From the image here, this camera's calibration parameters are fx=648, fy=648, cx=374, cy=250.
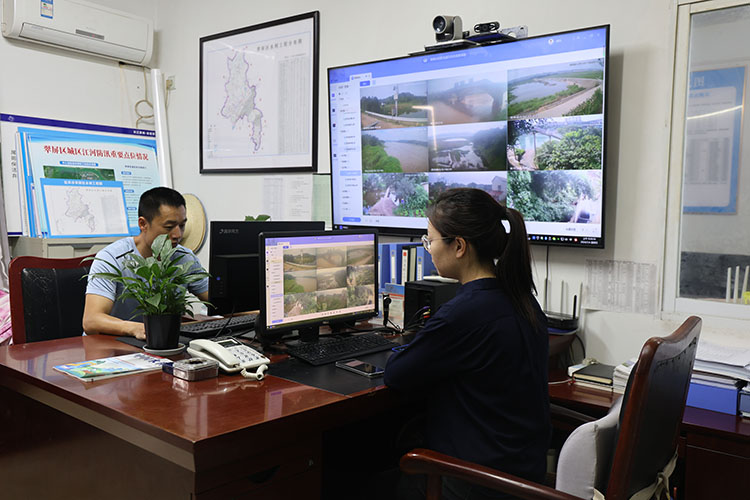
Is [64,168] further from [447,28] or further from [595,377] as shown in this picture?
[595,377]

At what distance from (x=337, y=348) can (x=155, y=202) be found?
1.06 metres

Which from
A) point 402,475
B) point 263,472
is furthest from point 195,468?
point 402,475

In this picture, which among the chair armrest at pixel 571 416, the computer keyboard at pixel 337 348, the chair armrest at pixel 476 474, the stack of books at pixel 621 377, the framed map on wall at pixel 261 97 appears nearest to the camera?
the chair armrest at pixel 476 474

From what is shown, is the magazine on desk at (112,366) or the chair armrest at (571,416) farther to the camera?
the chair armrest at (571,416)

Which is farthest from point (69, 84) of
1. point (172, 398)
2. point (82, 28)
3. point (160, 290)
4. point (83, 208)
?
point (172, 398)

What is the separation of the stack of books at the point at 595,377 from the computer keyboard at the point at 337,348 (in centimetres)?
69

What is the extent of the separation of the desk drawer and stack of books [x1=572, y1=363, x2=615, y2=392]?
1.10 meters

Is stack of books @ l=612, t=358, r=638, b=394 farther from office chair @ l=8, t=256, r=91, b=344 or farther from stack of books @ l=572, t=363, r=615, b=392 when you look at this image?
office chair @ l=8, t=256, r=91, b=344

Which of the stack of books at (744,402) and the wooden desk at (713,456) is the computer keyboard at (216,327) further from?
the stack of books at (744,402)

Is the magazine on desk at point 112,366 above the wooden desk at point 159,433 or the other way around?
above

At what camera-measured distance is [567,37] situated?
2477 millimetres

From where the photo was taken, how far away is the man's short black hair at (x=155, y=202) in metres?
2.64

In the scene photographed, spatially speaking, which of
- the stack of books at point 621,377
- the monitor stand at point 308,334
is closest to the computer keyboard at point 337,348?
the monitor stand at point 308,334

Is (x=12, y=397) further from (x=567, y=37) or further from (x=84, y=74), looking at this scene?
(x=84, y=74)
